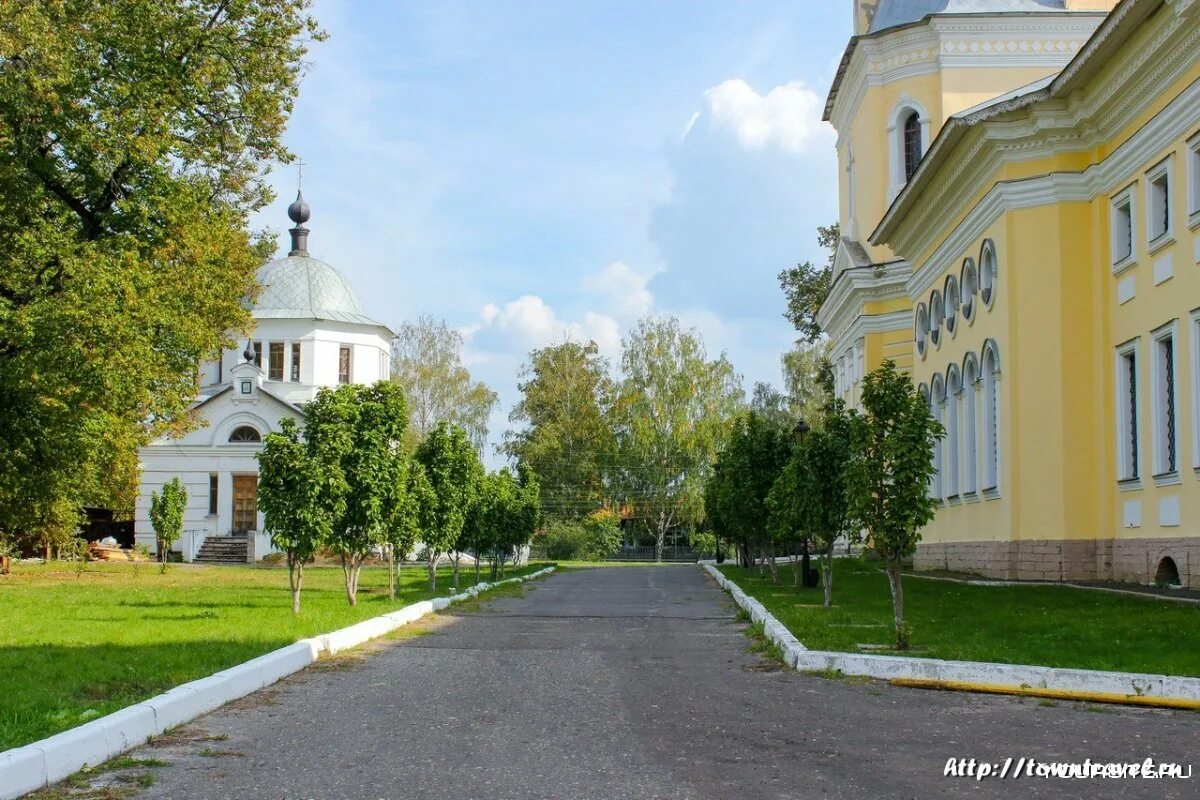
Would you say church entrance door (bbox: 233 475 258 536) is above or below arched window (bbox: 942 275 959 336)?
below

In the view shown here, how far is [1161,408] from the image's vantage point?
20.6 m

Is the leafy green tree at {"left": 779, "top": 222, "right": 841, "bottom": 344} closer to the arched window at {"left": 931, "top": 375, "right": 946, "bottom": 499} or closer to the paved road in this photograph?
the arched window at {"left": 931, "top": 375, "right": 946, "bottom": 499}

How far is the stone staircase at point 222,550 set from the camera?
51562mm

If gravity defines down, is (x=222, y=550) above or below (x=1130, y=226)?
below

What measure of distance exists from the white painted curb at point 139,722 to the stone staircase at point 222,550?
40019 mm

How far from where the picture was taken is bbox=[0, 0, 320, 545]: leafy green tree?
24672 millimetres

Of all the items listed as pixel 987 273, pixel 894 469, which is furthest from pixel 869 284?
pixel 894 469

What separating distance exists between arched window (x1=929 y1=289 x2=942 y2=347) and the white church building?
27352mm

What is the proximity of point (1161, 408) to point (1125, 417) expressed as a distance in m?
1.73

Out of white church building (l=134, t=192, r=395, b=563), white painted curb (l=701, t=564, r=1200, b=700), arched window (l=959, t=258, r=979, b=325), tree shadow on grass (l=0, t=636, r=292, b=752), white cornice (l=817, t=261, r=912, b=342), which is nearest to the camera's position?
tree shadow on grass (l=0, t=636, r=292, b=752)

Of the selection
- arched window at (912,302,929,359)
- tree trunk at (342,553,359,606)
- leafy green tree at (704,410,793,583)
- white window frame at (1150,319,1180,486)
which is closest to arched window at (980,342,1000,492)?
leafy green tree at (704,410,793,583)

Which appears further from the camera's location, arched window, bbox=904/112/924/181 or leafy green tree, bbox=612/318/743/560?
leafy green tree, bbox=612/318/743/560

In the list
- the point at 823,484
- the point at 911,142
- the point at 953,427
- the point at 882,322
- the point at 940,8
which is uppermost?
the point at 940,8

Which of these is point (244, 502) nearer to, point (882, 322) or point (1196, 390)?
point (882, 322)
